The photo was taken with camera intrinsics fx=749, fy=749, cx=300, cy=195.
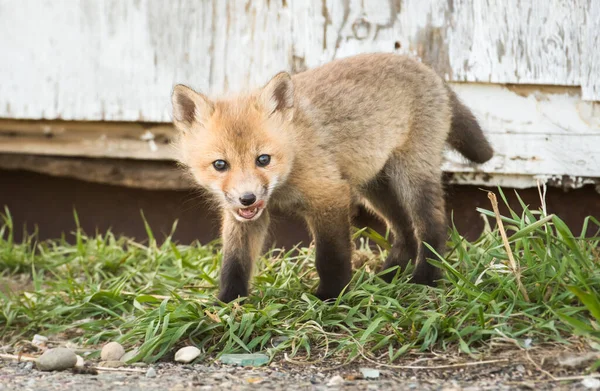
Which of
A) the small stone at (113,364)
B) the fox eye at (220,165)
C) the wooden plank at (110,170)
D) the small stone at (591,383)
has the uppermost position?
the fox eye at (220,165)

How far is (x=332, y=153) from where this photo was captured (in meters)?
3.64

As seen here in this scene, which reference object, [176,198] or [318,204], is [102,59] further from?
[318,204]

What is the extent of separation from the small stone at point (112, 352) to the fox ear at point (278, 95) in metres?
1.24

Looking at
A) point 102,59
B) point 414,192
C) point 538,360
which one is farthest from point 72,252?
point 538,360

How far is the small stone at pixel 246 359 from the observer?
2908 mm

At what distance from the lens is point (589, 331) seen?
2.57 m

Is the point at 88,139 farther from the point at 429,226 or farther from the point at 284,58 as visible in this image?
the point at 429,226

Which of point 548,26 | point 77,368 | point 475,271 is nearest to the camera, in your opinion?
point 77,368

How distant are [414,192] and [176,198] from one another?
2.05 meters

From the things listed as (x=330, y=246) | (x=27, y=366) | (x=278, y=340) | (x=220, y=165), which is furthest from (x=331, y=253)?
(x=27, y=366)

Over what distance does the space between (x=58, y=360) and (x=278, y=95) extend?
1.50 m

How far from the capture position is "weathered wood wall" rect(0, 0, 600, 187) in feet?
14.5

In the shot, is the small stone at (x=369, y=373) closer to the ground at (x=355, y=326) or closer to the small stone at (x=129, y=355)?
the ground at (x=355, y=326)

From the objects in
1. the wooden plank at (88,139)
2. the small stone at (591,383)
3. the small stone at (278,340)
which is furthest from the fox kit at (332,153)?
the wooden plank at (88,139)
